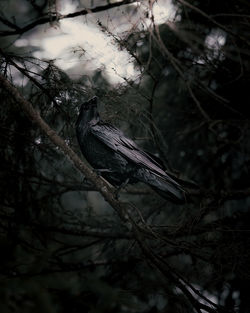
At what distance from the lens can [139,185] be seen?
18.5 ft

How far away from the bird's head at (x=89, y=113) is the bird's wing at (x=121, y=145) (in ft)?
0.28

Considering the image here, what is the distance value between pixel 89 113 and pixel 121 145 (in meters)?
0.45

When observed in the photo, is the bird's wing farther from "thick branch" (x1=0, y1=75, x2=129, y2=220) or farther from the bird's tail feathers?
"thick branch" (x1=0, y1=75, x2=129, y2=220)

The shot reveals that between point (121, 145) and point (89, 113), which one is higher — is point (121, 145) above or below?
below

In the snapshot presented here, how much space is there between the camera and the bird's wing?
3631 mm

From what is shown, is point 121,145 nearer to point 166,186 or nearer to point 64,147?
point 166,186

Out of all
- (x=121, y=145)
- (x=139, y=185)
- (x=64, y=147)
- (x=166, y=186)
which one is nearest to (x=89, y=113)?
(x=121, y=145)

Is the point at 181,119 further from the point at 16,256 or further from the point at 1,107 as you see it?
the point at 16,256

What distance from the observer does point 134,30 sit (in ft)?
11.6

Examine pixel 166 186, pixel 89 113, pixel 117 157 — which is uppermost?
pixel 89 113

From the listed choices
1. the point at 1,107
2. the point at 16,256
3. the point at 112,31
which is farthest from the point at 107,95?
the point at 16,256

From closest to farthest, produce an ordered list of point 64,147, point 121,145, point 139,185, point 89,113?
1. point 64,147
2. point 89,113
3. point 121,145
4. point 139,185

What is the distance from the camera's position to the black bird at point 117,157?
353cm

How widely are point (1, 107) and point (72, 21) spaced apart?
1.05 meters
